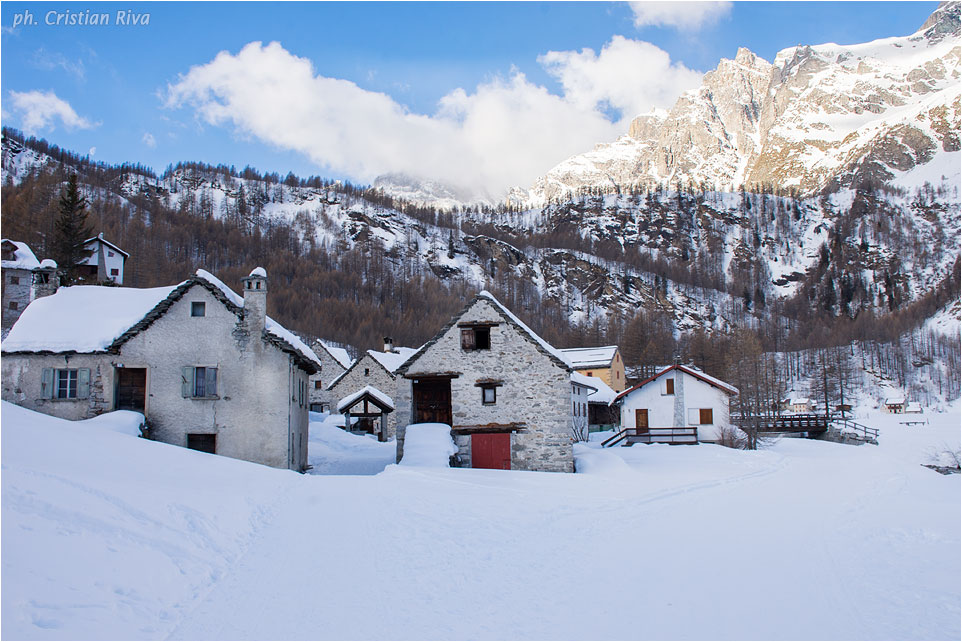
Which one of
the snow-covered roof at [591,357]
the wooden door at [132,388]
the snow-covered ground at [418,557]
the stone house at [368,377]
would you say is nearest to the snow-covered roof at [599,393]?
the snow-covered roof at [591,357]

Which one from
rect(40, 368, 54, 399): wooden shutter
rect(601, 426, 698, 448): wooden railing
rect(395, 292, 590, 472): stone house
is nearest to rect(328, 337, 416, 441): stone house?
rect(601, 426, 698, 448): wooden railing

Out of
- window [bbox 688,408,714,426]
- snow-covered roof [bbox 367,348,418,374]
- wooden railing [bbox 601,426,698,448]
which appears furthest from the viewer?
snow-covered roof [bbox 367,348,418,374]

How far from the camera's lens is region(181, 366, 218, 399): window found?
27.6 m

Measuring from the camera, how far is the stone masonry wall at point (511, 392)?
31.4 m

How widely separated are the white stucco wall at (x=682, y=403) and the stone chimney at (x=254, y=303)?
34909 mm

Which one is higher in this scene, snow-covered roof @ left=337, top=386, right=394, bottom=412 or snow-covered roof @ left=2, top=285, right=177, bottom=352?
snow-covered roof @ left=2, top=285, right=177, bottom=352

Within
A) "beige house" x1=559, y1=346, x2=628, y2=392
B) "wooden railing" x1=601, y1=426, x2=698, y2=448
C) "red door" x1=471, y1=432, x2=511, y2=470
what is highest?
"beige house" x1=559, y1=346, x2=628, y2=392

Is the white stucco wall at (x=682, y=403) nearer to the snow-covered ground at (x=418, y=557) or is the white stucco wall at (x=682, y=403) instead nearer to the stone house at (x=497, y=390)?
the stone house at (x=497, y=390)

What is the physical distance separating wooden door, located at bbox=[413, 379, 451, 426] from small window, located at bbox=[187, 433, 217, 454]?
31.7 feet

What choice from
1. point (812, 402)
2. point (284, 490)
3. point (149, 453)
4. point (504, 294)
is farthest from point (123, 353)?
point (504, 294)

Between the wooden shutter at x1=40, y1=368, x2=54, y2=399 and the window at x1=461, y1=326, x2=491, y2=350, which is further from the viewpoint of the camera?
the window at x1=461, y1=326, x2=491, y2=350

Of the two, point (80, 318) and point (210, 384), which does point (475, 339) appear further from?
point (80, 318)

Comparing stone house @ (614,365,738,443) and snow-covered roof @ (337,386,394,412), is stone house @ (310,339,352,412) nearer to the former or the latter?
snow-covered roof @ (337,386,394,412)

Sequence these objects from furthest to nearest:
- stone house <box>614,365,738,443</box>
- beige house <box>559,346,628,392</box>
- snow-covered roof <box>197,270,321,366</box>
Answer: beige house <box>559,346,628,392</box>, stone house <box>614,365,738,443</box>, snow-covered roof <box>197,270,321,366</box>
